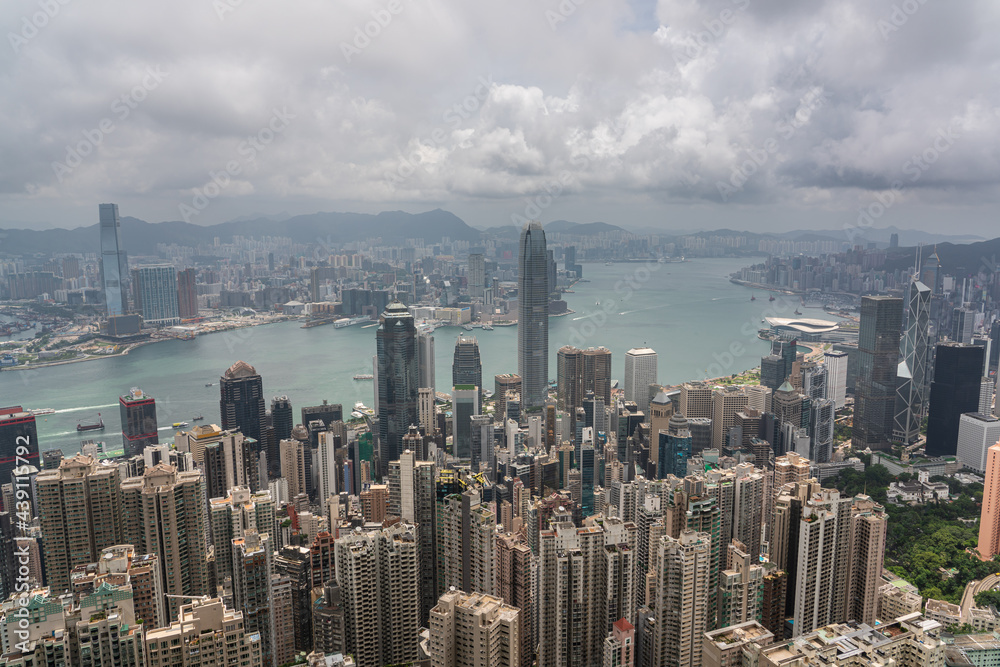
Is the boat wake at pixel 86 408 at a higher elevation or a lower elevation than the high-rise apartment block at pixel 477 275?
lower

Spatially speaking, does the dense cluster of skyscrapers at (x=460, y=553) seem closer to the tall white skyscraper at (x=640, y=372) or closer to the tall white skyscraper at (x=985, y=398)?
the tall white skyscraper at (x=985, y=398)

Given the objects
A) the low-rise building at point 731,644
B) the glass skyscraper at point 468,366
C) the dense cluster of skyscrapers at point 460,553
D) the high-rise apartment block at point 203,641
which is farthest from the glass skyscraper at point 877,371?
the high-rise apartment block at point 203,641

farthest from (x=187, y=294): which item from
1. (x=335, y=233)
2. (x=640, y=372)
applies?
(x=640, y=372)

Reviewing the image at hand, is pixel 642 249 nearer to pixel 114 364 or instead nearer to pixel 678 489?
pixel 114 364

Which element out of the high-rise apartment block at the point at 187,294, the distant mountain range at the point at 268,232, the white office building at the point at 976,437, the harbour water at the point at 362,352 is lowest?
the white office building at the point at 976,437

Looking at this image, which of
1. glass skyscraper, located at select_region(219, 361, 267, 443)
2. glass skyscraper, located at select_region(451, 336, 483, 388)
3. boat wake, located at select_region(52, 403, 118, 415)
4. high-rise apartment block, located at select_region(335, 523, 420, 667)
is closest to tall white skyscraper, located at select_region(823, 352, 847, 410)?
glass skyscraper, located at select_region(451, 336, 483, 388)

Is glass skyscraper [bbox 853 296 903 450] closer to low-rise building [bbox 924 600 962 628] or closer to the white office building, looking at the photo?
the white office building

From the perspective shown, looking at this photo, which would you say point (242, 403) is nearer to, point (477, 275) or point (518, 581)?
point (518, 581)
